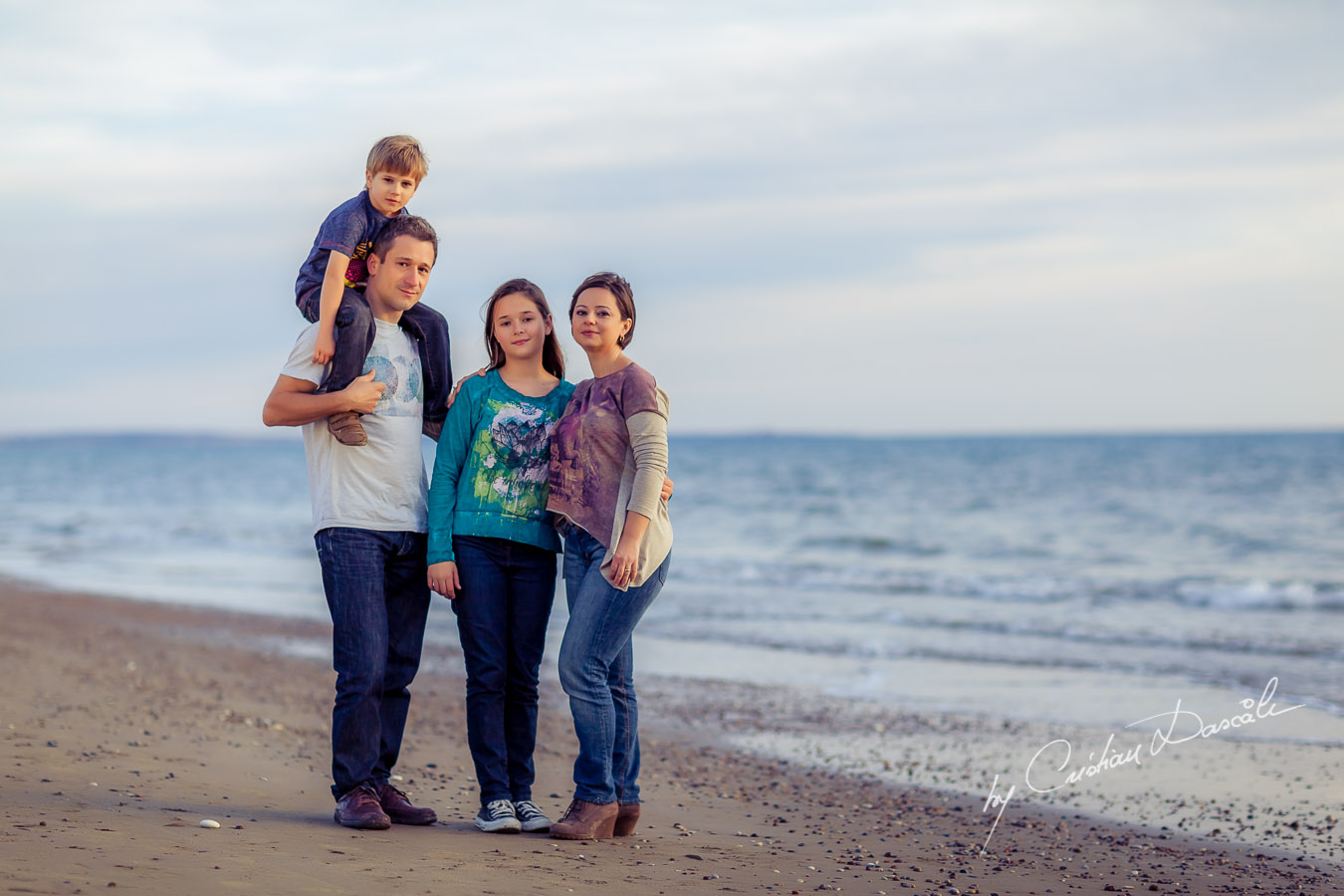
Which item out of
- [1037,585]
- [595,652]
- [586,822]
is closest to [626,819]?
[586,822]

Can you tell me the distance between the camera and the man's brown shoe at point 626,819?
12.9ft

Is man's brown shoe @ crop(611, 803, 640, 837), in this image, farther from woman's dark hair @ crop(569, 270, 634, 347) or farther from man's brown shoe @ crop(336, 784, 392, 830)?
woman's dark hair @ crop(569, 270, 634, 347)

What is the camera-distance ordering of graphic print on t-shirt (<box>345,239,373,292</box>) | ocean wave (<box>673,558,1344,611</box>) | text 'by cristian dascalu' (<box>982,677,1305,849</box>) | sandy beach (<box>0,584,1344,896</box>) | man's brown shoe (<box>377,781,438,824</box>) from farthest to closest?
ocean wave (<box>673,558,1344,611</box>) < text 'by cristian dascalu' (<box>982,677,1305,849</box>) < man's brown shoe (<box>377,781,438,824</box>) < graphic print on t-shirt (<box>345,239,373,292</box>) < sandy beach (<box>0,584,1344,896</box>)

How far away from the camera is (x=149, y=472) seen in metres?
57.4

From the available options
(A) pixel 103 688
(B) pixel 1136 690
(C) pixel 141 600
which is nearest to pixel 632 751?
(A) pixel 103 688

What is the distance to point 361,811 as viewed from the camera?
3705 mm

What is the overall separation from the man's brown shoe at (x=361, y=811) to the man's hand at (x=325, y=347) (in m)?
1.42

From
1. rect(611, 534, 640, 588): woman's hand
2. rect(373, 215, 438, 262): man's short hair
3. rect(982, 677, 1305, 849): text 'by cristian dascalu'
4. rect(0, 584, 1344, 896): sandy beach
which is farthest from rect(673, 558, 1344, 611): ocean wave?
rect(373, 215, 438, 262): man's short hair

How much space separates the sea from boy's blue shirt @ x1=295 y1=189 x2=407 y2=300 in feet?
16.2

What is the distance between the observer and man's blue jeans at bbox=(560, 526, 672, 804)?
3.69m

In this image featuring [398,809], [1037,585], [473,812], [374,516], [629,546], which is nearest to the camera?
[629,546]

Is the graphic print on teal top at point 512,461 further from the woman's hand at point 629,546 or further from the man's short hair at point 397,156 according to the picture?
the man's short hair at point 397,156

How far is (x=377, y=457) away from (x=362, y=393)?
0.80 feet

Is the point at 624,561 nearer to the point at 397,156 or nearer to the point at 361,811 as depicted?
the point at 361,811
